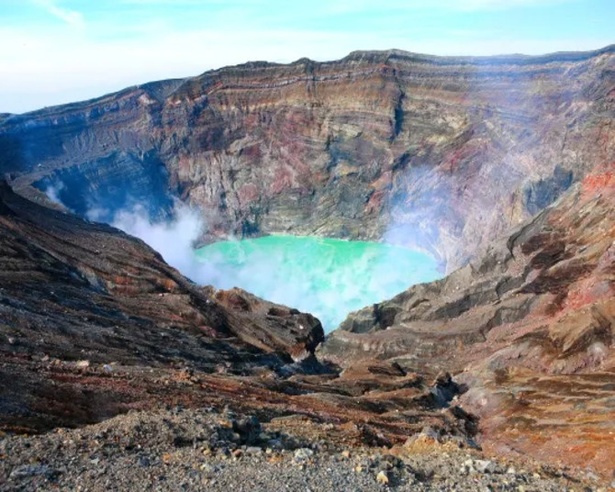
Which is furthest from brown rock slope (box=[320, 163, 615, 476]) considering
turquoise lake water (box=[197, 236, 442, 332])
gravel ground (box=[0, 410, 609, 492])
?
turquoise lake water (box=[197, 236, 442, 332])

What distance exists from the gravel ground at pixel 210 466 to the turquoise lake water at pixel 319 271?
157 ft

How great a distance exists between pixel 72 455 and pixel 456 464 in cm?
900

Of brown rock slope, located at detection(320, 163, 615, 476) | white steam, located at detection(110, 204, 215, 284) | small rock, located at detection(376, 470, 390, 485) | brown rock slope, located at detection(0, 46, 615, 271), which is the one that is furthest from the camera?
white steam, located at detection(110, 204, 215, 284)

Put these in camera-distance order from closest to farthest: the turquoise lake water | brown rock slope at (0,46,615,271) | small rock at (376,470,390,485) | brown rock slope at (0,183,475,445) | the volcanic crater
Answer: small rock at (376,470,390,485), brown rock slope at (0,183,475,445), the volcanic crater, the turquoise lake water, brown rock slope at (0,46,615,271)

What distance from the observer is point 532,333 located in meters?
43.8

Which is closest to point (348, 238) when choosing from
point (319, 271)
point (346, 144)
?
point (319, 271)

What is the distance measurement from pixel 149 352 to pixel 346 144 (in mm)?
66314

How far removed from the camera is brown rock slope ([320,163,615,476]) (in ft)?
109

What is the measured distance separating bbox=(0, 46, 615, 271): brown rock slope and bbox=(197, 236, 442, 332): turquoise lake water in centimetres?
324

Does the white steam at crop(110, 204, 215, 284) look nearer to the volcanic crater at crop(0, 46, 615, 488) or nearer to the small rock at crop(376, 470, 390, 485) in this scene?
the volcanic crater at crop(0, 46, 615, 488)

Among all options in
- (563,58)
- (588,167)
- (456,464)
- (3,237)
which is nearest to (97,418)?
(456,464)

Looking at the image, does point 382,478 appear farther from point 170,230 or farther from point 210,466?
point 170,230

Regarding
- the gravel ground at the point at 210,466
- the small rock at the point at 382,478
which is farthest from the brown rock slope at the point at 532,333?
the small rock at the point at 382,478

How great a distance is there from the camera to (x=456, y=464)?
56.9 ft
